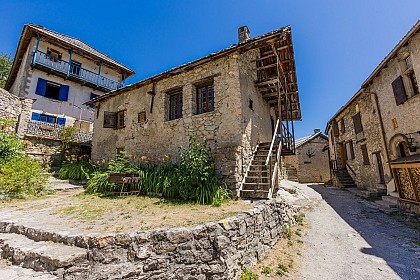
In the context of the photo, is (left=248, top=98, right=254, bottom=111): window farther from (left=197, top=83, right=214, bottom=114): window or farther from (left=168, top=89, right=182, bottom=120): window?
(left=168, top=89, right=182, bottom=120): window

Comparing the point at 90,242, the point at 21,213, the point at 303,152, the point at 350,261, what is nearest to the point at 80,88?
the point at 21,213

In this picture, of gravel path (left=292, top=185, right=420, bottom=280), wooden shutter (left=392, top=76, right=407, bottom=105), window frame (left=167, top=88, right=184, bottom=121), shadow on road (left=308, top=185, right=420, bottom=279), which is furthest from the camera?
window frame (left=167, top=88, right=184, bottom=121)

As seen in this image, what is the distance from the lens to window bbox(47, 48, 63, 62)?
1509 cm

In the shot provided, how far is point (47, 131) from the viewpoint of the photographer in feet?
41.7

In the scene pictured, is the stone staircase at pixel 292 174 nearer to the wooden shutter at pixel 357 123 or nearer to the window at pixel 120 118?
the wooden shutter at pixel 357 123

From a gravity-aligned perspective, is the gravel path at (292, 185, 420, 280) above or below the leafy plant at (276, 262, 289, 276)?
above

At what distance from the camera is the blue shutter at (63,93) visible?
15383 millimetres

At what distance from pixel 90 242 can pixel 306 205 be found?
828 centimetres

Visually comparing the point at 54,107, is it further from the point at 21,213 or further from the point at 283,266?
the point at 283,266

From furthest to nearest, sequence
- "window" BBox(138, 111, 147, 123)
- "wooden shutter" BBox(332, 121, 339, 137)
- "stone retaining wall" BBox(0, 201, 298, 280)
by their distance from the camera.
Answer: "wooden shutter" BBox(332, 121, 339, 137), "window" BBox(138, 111, 147, 123), "stone retaining wall" BBox(0, 201, 298, 280)

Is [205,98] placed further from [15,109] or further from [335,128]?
[335,128]

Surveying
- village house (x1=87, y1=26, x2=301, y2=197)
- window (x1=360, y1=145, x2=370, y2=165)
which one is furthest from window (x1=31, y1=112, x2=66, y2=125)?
window (x1=360, y1=145, x2=370, y2=165)

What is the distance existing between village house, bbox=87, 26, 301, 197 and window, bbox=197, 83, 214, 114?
4cm

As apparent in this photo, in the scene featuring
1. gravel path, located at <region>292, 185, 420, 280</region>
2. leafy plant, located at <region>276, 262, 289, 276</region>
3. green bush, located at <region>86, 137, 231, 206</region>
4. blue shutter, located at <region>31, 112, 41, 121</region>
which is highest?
blue shutter, located at <region>31, 112, 41, 121</region>
